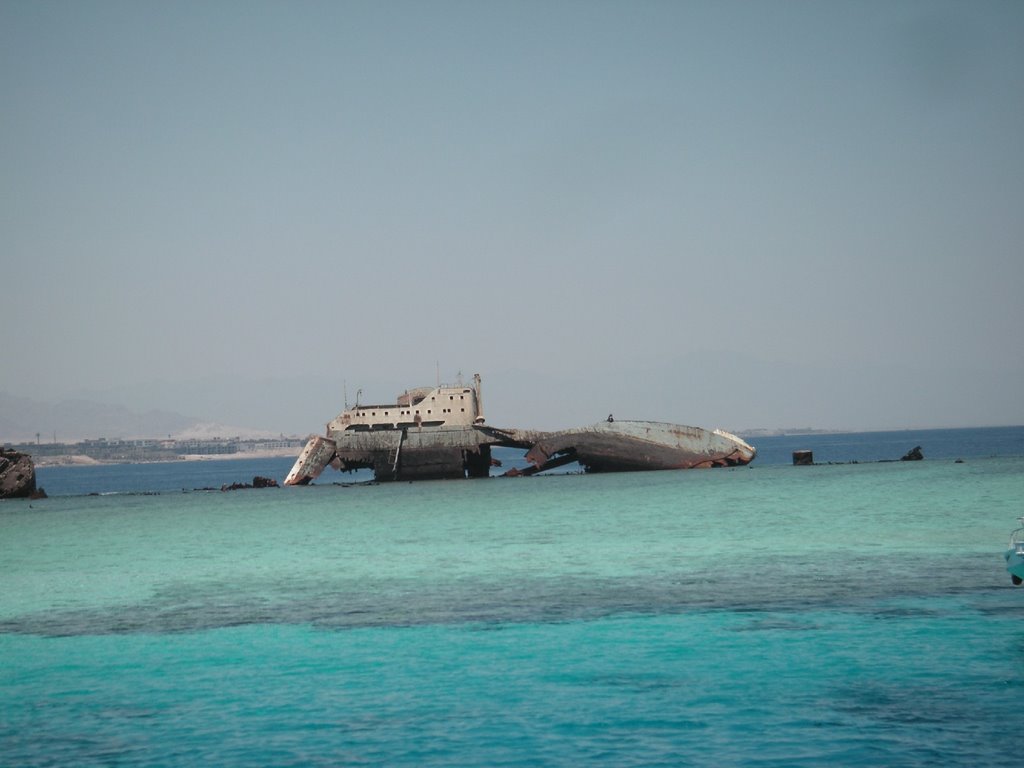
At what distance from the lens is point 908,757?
8.99m

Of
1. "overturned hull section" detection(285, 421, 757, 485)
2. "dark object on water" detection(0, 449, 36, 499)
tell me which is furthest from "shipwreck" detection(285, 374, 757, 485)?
"dark object on water" detection(0, 449, 36, 499)

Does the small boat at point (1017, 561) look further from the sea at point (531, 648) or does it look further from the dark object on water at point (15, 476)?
the dark object on water at point (15, 476)

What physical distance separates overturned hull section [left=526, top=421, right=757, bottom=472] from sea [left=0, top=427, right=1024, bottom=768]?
1126 inches

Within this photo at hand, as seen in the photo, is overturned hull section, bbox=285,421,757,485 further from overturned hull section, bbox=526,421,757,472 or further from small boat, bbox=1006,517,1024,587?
small boat, bbox=1006,517,1024,587

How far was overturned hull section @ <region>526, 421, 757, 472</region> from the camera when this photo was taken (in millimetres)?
59906

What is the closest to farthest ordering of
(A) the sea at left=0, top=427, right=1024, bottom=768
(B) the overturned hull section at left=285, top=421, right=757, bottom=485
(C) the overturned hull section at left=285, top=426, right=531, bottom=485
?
(A) the sea at left=0, top=427, right=1024, bottom=768, (C) the overturned hull section at left=285, top=426, right=531, bottom=485, (B) the overturned hull section at left=285, top=421, right=757, bottom=485

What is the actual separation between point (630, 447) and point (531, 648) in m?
46.9

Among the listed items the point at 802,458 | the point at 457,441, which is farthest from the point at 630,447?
the point at 802,458

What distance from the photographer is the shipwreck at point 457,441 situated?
59.6 metres

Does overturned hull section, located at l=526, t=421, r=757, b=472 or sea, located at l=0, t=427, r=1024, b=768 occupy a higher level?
overturned hull section, located at l=526, t=421, r=757, b=472

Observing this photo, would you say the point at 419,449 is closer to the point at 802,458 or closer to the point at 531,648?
the point at 802,458

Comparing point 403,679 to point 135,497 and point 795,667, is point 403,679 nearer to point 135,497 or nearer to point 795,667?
point 795,667

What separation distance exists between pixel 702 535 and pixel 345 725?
17811 millimetres

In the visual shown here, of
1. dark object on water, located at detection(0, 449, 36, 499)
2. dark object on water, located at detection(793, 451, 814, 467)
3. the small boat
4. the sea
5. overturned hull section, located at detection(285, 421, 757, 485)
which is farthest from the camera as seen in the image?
dark object on water, located at detection(793, 451, 814, 467)
